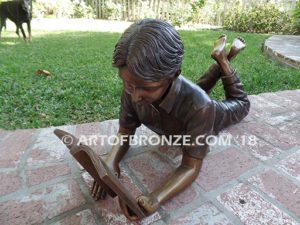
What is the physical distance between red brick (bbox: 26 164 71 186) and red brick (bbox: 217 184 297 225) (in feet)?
Result: 3.03

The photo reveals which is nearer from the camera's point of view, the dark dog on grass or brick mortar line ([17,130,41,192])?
brick mortar line ([17,130,41,192])

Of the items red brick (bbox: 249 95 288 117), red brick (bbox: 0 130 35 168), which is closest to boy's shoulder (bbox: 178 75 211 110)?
red brick (bbox: 0 130 35 168)

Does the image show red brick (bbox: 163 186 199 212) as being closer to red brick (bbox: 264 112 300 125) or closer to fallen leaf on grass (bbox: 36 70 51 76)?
red brick (bbox: 264 112 300 125)

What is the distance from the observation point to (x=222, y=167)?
1919 mm

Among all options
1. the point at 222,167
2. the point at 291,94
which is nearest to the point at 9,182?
the point at 222,167

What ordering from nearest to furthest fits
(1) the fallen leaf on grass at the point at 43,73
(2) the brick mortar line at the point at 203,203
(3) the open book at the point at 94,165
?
(3) the open book at the point at 94,165 < (2) the brick mortar line at the point at 203,203 < (1) the fallen leaf on grass at the point at 43,73

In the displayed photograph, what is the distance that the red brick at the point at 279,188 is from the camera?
63.7 inches

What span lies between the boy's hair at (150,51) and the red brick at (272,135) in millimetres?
1329

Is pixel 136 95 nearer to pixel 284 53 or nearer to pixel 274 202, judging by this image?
pixel 274 202

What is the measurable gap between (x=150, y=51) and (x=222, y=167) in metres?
1.06

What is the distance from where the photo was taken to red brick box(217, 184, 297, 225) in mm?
1489

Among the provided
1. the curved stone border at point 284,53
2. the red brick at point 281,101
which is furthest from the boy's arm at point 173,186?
the curved stone border at point 284,53

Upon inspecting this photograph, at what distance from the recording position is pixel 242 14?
9.55 meters

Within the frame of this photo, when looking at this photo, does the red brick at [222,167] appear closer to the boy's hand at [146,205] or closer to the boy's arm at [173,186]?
the boy's arm at [173,186]
